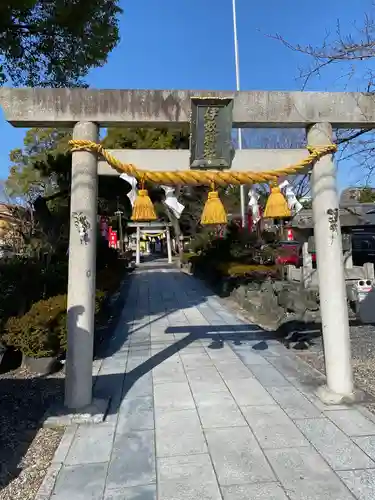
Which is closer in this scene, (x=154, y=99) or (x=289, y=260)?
(x=154, y=99)

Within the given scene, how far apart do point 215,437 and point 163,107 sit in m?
3.42

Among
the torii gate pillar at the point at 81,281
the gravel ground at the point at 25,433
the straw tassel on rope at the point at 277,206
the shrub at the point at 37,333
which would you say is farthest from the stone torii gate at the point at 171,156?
the shrub at the point at 37,333

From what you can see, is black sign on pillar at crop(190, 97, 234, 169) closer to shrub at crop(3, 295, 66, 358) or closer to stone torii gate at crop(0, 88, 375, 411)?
stone torii gate at crop(0, 88, 375, 411)

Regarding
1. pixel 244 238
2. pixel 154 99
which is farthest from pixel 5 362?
pixel 244 238

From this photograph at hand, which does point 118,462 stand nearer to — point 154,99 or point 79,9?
point 154,99

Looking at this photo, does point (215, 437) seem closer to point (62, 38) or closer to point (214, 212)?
point (214, 212)

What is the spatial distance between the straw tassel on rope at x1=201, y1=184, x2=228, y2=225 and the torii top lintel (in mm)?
894

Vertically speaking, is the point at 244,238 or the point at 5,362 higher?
the point at 244,238

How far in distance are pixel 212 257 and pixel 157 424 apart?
15000mm

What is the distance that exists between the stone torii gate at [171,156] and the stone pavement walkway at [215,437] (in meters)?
0.60

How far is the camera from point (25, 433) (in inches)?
169

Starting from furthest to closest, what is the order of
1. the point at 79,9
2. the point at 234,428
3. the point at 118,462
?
the point at 79,9
the point at 234,428
the point at 118,462

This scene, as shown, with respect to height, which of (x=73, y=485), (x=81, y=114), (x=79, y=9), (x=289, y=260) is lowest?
(x=73, y=485)

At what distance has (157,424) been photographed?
13.8 ft
